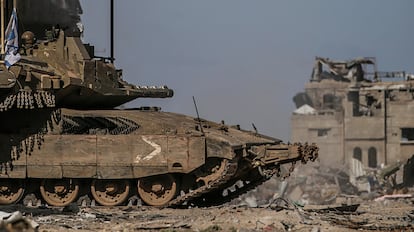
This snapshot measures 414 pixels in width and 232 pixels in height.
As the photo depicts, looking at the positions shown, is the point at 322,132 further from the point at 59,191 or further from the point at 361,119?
the point at 59,191

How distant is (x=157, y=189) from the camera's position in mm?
25016

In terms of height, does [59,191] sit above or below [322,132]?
below

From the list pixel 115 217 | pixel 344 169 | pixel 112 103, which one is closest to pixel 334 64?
pixel 344 169

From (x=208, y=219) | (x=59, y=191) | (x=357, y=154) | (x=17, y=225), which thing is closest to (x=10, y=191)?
(x=59, y=191)

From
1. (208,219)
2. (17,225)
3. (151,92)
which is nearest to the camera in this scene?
(17,225)

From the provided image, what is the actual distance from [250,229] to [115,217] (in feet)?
11.4

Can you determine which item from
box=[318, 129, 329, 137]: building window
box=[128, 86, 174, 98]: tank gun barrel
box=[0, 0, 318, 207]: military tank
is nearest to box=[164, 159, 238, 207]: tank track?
box=[0, 0, 318, 207]: military tank

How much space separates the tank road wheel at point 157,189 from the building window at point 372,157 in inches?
1840

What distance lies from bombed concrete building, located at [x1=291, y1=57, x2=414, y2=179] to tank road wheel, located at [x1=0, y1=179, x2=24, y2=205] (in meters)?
38.0

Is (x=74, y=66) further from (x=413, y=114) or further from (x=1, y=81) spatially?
(x=413, y=114)

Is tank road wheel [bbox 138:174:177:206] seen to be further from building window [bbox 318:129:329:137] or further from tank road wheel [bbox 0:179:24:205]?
building window [bbox 318:129:329:137]

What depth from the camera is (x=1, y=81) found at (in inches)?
953

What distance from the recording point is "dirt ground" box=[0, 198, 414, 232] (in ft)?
68.1

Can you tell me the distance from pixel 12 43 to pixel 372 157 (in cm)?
4792
